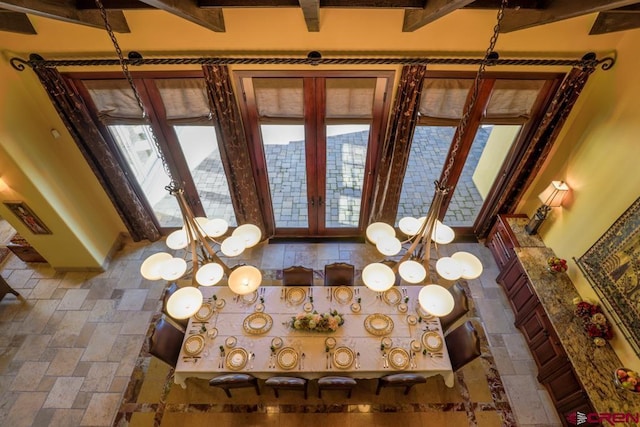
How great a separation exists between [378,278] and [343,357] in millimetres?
1110

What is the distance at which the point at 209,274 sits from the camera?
10.0 ft

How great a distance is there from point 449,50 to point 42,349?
628 cm

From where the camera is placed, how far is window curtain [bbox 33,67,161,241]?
3965mm

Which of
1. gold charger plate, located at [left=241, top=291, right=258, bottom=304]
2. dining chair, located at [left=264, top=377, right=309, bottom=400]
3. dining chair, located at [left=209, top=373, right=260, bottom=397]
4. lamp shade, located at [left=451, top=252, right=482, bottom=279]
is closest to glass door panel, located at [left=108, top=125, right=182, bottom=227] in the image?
gold charger plate, located at [left=241, top=291, right=258, bottom=304]

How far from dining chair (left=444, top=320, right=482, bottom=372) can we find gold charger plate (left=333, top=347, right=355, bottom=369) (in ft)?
3.74

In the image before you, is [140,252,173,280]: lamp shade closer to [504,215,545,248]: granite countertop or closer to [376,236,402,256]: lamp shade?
[376,236,402,256]: lamp shade

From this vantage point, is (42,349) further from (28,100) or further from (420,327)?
(420,327)

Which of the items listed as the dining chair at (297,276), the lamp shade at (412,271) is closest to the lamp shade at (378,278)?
the lamp shade at (412,271)

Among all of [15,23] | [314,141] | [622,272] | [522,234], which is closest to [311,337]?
[314,141]

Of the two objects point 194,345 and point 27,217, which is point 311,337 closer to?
point 194,345

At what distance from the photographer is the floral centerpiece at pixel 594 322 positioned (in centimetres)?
350

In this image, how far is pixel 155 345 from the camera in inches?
140

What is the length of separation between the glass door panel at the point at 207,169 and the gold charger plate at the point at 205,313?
6.36 ft

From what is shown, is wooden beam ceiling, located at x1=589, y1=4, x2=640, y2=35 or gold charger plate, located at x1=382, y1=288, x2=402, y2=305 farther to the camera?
gold charger plate, located at x1=382, y1=288, x2=402, y2=305
